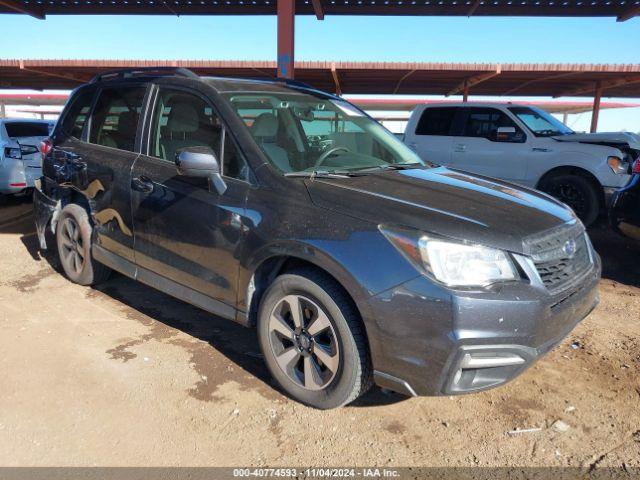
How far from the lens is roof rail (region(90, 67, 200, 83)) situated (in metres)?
3.65

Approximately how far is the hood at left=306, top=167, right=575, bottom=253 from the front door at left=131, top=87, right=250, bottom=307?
618 mm

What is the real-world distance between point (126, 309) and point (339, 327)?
8.25 ft

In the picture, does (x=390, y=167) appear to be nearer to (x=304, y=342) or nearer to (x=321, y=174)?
(x=321, y=174)

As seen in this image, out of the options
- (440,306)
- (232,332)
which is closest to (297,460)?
(440,306)

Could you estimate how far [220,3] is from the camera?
10586 mm

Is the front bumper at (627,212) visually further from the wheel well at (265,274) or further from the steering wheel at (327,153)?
the wheel well at (265,274)

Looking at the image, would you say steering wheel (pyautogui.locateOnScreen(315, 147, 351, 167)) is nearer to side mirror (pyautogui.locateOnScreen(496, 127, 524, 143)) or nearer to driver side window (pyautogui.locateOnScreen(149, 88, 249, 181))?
driver side window (pyautogui.locateOnScreen(149, 88, 249, 181))

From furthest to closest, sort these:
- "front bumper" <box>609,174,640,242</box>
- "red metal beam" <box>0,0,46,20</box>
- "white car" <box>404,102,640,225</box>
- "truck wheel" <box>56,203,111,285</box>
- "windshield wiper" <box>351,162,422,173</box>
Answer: "red metal beam" <box>0,0,46,20</box>
"white car" <box>404,102,640,225</box>
"front bumper" <box>609,174,640,242</box>
"truck wheel" <box>56,203,111,285</box>
"windshield wiper" <box>351,162,422,173</box>

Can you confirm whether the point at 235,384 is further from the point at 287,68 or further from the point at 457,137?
the point at 287,68

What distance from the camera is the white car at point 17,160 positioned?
7.98m

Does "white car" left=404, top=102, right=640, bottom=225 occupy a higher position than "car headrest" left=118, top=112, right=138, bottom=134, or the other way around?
"car headrest" left=118, top=112, right=138, bottom=134

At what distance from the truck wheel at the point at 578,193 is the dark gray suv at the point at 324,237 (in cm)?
465

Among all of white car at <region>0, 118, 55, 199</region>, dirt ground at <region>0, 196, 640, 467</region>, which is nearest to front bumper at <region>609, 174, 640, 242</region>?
dirt ground at <region>0, 196, 640, 467</region>

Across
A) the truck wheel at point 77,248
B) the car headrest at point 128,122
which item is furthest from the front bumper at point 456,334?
the truck wheel at point 77,248
